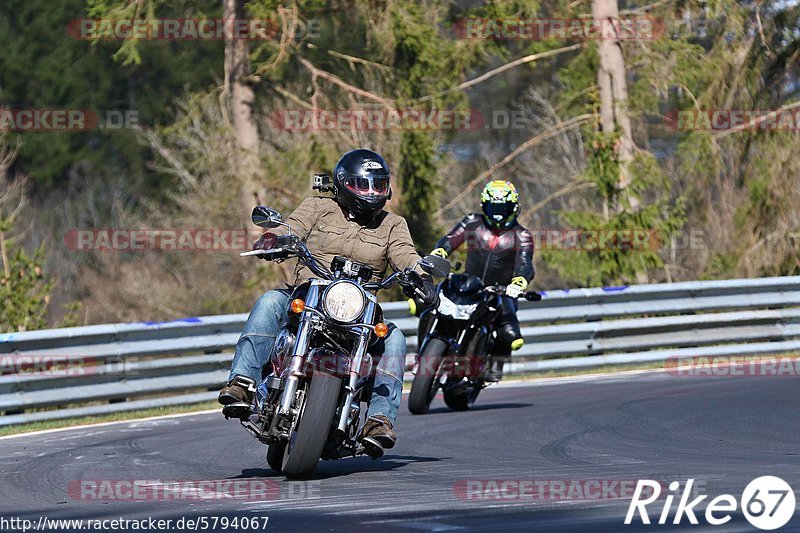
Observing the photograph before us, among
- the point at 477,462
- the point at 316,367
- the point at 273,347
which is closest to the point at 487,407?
the point at 477,462

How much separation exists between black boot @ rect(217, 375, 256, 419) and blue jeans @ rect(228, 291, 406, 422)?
0.17 ft

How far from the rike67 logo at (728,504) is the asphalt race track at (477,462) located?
6 cm

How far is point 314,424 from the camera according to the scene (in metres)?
8.00

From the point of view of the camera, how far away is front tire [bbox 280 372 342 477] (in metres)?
8.00

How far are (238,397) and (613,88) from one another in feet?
57.6

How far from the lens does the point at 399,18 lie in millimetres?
25312

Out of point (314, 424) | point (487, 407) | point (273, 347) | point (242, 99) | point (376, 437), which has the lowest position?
point (487, 407)

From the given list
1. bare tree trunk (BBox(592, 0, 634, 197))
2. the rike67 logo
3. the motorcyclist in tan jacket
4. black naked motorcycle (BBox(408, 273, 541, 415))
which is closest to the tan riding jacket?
the motorcyclist in tan jacket

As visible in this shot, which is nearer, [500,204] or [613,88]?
[500,204]

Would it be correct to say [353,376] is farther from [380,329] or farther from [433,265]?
[433,265]

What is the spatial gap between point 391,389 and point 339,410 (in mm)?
548

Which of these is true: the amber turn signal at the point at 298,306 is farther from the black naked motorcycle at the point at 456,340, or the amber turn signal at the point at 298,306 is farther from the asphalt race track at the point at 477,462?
the black naked motorcycle at the point at 456,340

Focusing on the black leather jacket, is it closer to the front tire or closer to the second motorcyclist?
the second motorcyclist

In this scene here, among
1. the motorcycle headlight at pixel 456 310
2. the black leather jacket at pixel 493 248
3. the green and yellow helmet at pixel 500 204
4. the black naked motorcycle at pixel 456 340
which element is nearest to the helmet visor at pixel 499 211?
the green and yellow helmet at pixel 500 204
